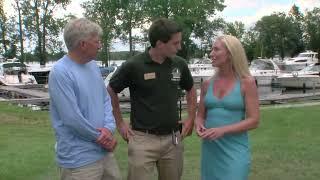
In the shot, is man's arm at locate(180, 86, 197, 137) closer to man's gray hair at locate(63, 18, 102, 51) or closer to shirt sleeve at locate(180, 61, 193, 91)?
shirt sleeve at locate(180, 61, 193, 91)

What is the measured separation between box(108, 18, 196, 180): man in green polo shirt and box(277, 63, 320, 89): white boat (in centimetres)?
3638

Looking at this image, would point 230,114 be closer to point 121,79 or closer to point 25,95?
point 121,79

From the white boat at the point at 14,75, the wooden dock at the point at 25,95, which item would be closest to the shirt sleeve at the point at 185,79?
the wooden dock at the point at 25,95

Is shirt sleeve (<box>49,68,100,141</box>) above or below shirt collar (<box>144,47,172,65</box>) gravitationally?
below

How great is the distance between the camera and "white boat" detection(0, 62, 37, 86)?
146 ft

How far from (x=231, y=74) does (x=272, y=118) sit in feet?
34.8

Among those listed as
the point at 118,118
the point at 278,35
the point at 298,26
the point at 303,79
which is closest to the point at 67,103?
the point at 118,118

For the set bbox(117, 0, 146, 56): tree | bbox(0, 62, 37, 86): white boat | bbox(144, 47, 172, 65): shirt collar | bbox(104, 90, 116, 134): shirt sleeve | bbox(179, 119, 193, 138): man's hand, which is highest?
bbox(117, 0, 146, 56): tree

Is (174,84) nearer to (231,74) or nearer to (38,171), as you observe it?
(231,74)

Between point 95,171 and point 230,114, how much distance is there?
110 centimetres

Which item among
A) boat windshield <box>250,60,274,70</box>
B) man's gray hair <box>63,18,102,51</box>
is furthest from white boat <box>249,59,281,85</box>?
man's gray hair <box>63,18,102,51</box>

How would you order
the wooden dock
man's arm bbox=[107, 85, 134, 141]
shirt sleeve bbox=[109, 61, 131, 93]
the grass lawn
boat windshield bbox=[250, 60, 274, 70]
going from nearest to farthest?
shirt sleeve bbox=[109, 61, 131, 93] → man's arm bbox=[107, 85, 134, 141] → the grass lawn → the wooden dock → boat windshield bbox=[250, 60, 274, 70]

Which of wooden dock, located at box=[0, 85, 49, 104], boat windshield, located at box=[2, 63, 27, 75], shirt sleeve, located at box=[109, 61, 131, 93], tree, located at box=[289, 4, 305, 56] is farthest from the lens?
tree, located at box=[289, 4, 305, 56]

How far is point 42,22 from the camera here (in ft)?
216
